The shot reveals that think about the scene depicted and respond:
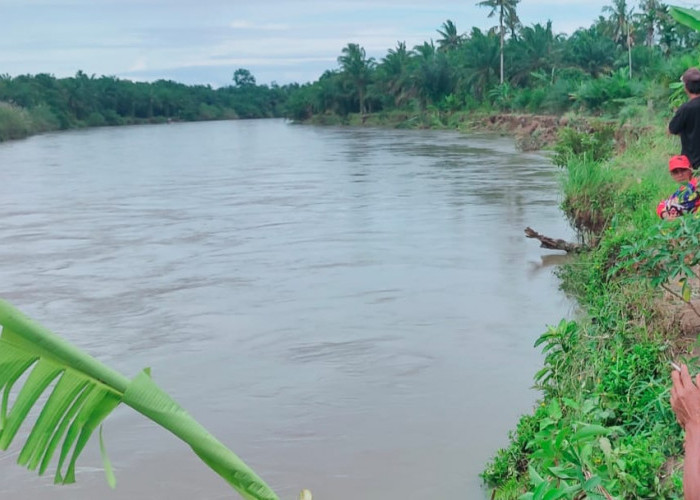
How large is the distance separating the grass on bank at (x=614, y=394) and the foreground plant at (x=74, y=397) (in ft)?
3.43

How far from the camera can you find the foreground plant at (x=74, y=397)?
1.34 m

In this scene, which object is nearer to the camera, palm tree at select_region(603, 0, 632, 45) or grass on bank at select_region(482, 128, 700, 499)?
grass on bank at select_region(482, 128, 700, 499)

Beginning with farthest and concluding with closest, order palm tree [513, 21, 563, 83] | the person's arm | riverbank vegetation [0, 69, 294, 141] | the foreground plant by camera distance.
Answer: riverbank vegetation [0, 69, 294, 141]
palm tree [513, 21, 563, 83]
the person's arm
the foreground plant

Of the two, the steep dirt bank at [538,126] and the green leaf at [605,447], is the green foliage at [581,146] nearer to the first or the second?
the steep dirt bank at [538,126]

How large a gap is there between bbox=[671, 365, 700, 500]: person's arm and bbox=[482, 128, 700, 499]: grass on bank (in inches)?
15.0

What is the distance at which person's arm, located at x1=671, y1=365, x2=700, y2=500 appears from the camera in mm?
1854

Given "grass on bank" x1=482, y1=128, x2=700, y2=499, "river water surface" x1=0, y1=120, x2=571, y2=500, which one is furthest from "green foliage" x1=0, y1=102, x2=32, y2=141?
"grass on bank" x1=482, y1=128, x2=700, y2=499

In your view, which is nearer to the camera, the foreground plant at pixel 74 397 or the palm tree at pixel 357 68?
the foreground plant at pixel 74 397

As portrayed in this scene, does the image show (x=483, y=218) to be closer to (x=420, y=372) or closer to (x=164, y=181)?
(x=420, y=372)

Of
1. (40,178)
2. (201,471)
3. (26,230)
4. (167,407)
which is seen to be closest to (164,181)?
(40,178)

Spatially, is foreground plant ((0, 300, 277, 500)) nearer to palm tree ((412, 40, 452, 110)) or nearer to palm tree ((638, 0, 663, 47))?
palm tree ((638, 0, 663, 47))

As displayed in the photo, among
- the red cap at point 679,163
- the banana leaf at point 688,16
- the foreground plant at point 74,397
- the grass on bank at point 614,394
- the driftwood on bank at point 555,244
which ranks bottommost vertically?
the driftwood on bank at point 555,244

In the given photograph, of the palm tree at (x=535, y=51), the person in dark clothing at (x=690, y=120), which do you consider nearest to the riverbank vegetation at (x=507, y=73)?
the palm tree at (x=535, y=51)

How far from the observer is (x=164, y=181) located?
2238 centimetres
